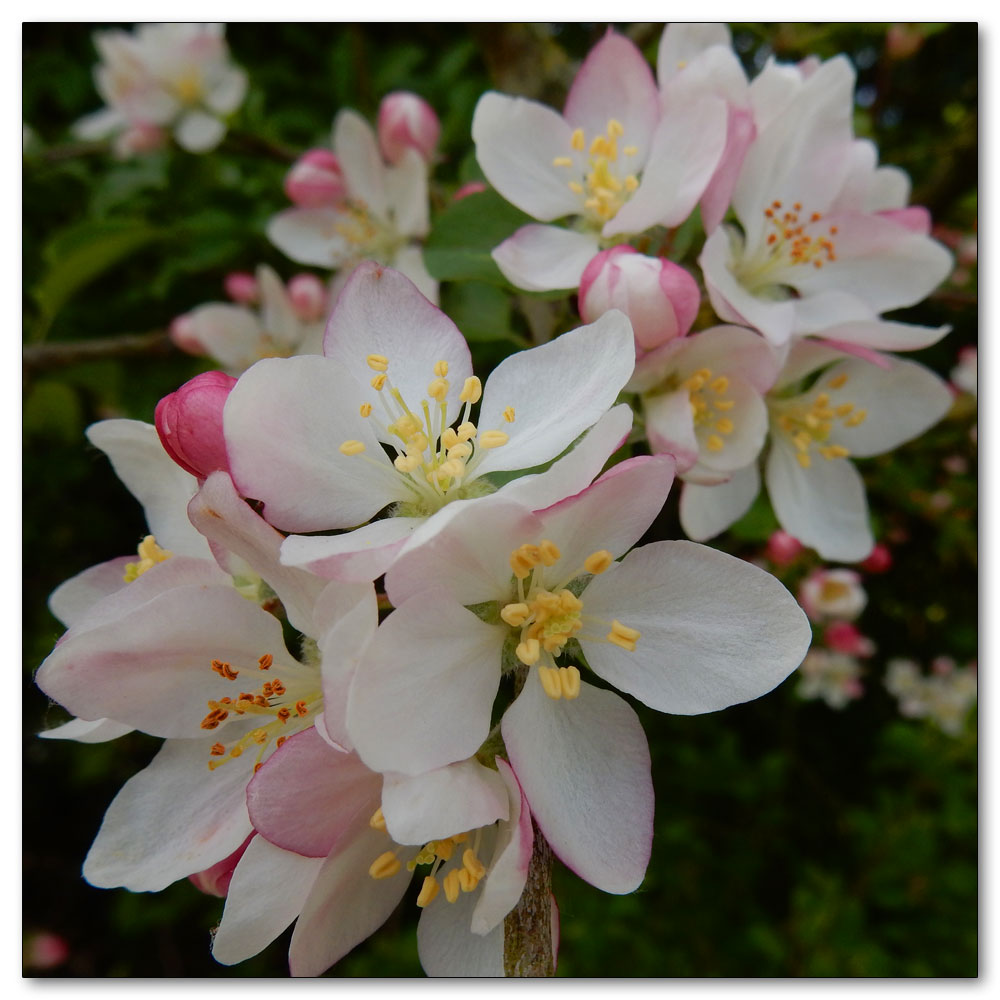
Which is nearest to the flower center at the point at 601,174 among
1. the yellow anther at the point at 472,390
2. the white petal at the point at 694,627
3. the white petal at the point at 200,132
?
the yellow anther at the point at 472,390

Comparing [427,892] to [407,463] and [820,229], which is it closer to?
[407,463]

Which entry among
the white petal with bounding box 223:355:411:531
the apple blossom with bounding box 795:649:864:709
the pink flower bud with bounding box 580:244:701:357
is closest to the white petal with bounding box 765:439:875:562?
the pink flower bud with bounding box 580:244:701:357

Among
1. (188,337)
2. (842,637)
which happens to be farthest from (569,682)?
(842,637)

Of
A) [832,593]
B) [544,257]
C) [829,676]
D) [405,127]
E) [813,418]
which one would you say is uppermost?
[405,127]

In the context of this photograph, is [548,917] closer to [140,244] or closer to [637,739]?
[637,739]

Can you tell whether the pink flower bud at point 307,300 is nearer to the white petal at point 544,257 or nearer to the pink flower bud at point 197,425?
the white petal at point 544,257

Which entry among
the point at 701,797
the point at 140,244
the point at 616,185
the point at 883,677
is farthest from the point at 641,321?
the point at 883,677
